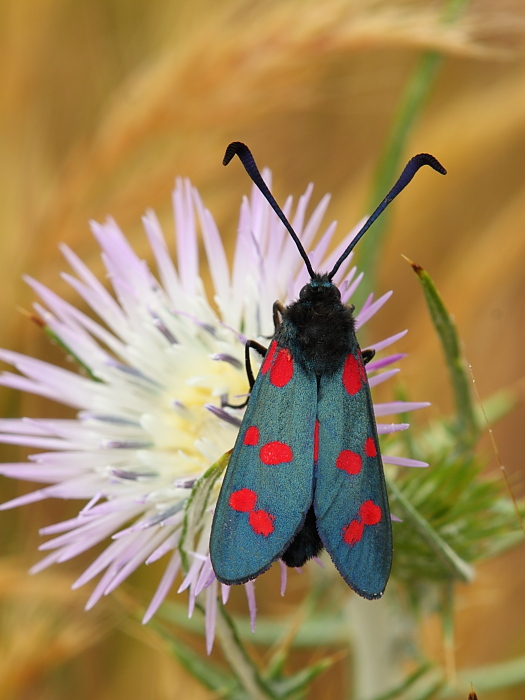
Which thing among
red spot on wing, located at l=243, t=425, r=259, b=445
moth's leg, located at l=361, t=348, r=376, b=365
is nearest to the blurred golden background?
moth's leg, located at l=361, t=348, r=376, b=365

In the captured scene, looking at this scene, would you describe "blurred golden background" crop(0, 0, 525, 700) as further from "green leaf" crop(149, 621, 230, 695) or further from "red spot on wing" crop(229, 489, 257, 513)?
"red spot on wing" crop(229, 489, 257, 513)

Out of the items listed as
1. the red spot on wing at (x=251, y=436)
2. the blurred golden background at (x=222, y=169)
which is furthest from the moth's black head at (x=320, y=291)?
the blurred golden background at (x=222, y=169)

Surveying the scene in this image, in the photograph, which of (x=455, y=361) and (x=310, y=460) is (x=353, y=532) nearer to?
(x=310, y=460)

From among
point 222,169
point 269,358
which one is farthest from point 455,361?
point 222,169

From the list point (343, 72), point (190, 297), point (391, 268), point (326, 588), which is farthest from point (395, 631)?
point (343, 72)

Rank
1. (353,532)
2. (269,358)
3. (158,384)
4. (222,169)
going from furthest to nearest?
(222,169), (158,384), (269,358), (353,532)
